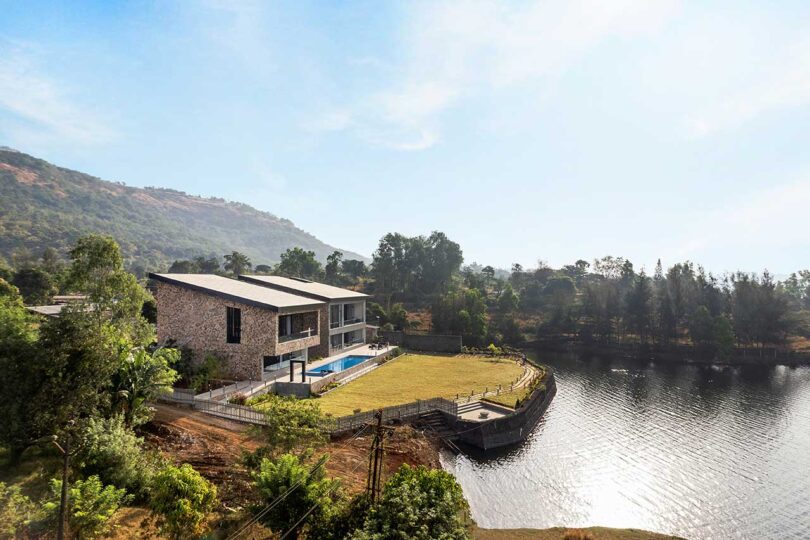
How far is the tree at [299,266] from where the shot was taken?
111 metres

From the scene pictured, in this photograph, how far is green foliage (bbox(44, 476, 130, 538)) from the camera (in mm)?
14273

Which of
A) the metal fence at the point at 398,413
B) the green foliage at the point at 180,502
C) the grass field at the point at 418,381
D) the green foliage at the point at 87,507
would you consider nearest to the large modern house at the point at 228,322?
the grass field at the point at 418,381

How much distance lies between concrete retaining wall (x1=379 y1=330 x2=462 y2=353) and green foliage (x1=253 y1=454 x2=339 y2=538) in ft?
172

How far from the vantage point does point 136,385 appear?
23781 millimetres

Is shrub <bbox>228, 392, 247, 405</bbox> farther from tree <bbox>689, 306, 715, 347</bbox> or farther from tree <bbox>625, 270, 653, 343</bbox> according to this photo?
tree <bbox>689, 306, 715, 347</bbox>

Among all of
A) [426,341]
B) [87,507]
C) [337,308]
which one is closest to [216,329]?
[337,308]

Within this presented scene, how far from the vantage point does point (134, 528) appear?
16500 mm

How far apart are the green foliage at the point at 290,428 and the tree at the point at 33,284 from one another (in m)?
75.6

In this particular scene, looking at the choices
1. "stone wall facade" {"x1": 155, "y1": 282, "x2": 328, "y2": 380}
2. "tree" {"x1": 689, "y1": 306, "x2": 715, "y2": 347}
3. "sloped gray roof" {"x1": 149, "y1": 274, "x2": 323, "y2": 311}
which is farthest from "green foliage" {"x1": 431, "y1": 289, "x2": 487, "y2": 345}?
"stone wall facade" {"x1": 155, "y1": 282, "x2": 328, "y2": 380}

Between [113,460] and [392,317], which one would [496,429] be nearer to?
[113,460]

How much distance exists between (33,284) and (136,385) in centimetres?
6984

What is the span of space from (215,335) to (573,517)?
3088 cm

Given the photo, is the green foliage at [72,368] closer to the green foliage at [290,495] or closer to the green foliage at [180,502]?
the green foliage at [180,502]

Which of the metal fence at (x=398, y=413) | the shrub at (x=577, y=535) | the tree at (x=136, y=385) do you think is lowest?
the shrub at (x=577, y=535)
